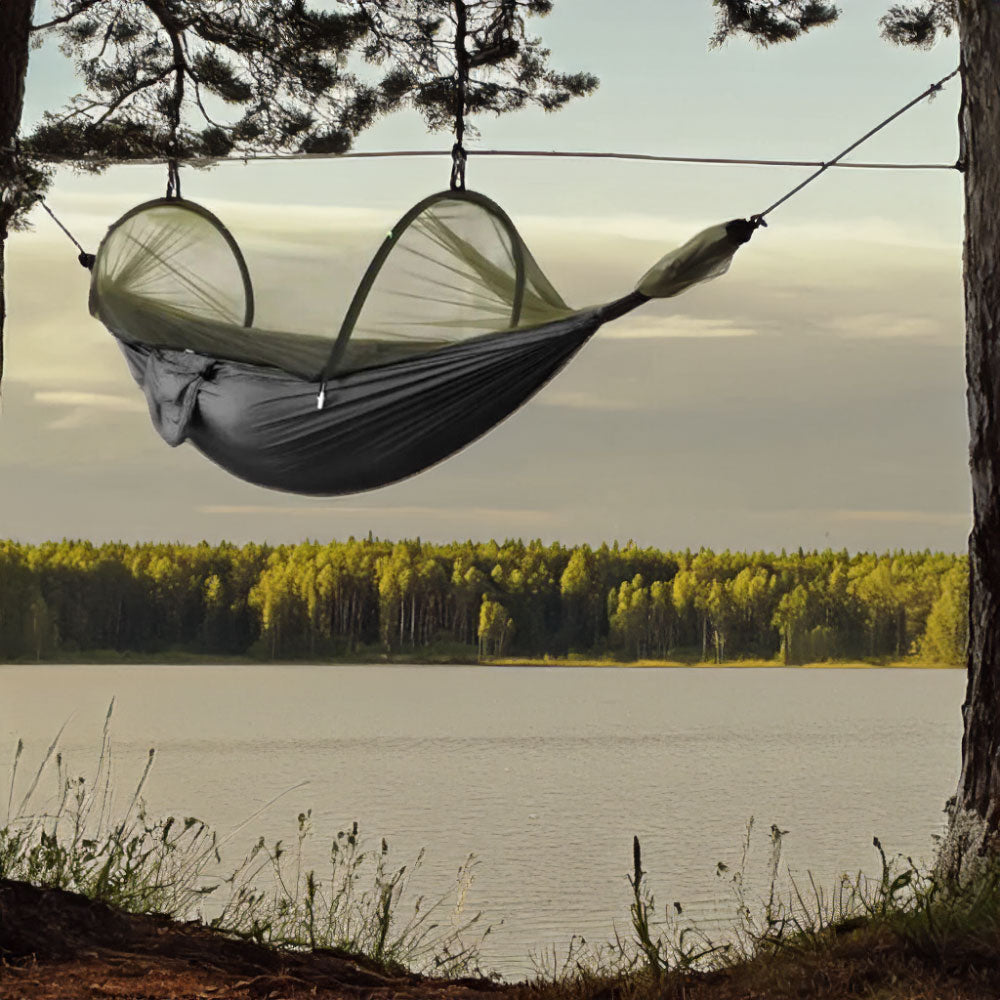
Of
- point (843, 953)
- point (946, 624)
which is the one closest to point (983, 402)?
point (843, 953)

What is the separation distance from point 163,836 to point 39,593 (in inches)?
1127

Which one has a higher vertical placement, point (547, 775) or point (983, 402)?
point (983, 402)

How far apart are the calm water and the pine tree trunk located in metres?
1.85

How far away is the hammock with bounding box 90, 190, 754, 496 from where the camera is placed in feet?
8.51

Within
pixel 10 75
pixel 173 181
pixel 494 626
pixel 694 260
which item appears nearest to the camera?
pixel 694 260

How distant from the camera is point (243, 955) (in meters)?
2.82

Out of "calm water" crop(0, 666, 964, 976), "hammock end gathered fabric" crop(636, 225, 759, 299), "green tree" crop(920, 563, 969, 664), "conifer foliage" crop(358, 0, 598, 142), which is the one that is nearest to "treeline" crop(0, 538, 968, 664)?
"green tree" crop(920, 563, 969, 664)

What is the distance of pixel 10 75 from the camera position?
10.0 ft

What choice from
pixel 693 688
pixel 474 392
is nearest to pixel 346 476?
pixel 474 392

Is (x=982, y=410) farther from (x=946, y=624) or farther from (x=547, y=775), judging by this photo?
(x=946, y=624)

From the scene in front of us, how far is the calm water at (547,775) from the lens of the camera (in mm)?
6848

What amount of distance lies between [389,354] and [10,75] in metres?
1.21

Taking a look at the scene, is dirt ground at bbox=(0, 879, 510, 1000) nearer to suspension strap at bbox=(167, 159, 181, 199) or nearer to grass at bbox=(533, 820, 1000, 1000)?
grass at bbox=(533, 820, 1000, 1000)

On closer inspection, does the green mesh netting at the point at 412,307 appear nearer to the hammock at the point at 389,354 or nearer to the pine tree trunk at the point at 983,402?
the hammock at the point at 389,354
